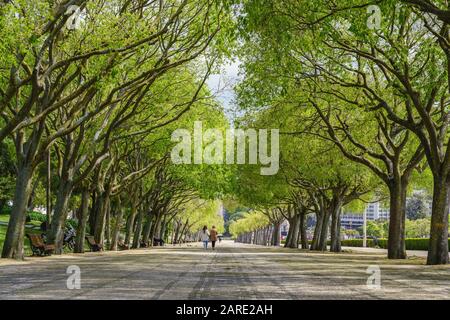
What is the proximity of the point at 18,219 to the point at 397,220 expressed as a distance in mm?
16381

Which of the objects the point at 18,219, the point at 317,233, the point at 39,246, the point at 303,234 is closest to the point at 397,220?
the point at 39,246

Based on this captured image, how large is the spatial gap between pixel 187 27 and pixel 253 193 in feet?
101

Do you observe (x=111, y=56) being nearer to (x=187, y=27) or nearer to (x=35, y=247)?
(x=187, y=27)

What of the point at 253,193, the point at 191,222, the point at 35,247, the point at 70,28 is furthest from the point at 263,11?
the point at 191,222

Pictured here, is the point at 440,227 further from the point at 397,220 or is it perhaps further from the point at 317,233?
the point at 317,233

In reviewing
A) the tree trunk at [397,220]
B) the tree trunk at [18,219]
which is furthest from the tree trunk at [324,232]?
the tree trunk at [18,219]

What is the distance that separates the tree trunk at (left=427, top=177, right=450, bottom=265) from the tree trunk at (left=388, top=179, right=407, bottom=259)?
5.89m

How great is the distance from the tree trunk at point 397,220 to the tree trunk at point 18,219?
15974 mm

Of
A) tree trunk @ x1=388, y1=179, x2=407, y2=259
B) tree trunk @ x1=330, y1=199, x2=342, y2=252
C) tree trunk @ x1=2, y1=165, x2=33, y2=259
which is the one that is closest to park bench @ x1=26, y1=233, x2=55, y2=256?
tree trunk @ x1=2, y1=165, x2=33, y2=259

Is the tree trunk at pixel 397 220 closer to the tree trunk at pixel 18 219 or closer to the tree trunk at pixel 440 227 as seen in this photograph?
the tree trunk at pixel 440 227

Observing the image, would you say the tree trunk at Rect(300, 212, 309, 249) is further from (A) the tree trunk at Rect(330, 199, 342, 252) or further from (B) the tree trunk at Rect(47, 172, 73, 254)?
(B) the tree trunk at Rect(47, 172, 73, 254)

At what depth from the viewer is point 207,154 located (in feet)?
137

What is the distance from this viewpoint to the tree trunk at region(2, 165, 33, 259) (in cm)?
2084

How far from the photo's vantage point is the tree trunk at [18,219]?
20844 millimetres
